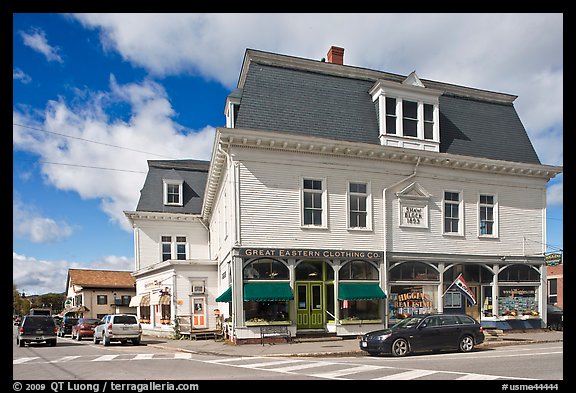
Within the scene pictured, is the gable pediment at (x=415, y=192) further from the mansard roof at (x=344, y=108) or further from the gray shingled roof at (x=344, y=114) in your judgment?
the gray shingled roof at (x=344, y=114)

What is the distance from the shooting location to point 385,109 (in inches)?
931

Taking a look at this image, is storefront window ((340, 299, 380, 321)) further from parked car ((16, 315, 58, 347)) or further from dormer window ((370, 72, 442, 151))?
parked car ((16, 315, 58, 347))

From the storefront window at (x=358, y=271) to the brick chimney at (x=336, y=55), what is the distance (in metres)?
10.8

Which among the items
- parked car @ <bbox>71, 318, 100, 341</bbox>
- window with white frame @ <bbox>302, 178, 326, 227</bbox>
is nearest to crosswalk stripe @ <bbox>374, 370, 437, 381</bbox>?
window with white frame @ <bbox>302, 178, 326, 227</bbox>

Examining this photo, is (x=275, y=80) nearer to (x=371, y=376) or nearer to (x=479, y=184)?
(x=479, y=184)

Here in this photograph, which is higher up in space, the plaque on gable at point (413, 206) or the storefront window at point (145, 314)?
the plaque on gable at point (413, 206)

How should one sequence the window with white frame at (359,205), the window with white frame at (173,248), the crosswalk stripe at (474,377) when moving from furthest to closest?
the window with white frame at (173,248) < the window with white frame at (359,205) < the crosswalk stripe at (474,377)

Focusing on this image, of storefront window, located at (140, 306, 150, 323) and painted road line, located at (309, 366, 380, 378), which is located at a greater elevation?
painted road line, located at (309, 366, 380, 378)

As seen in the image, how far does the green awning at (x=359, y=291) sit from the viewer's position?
21580mm

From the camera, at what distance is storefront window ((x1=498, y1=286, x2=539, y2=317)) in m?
24.8

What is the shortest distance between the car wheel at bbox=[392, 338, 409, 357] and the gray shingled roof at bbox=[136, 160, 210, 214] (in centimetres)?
2497

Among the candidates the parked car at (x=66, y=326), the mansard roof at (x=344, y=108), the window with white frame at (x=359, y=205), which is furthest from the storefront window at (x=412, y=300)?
the parked car at (x=66, y=326)

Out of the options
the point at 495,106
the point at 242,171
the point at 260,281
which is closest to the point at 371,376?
the point at 260,281
